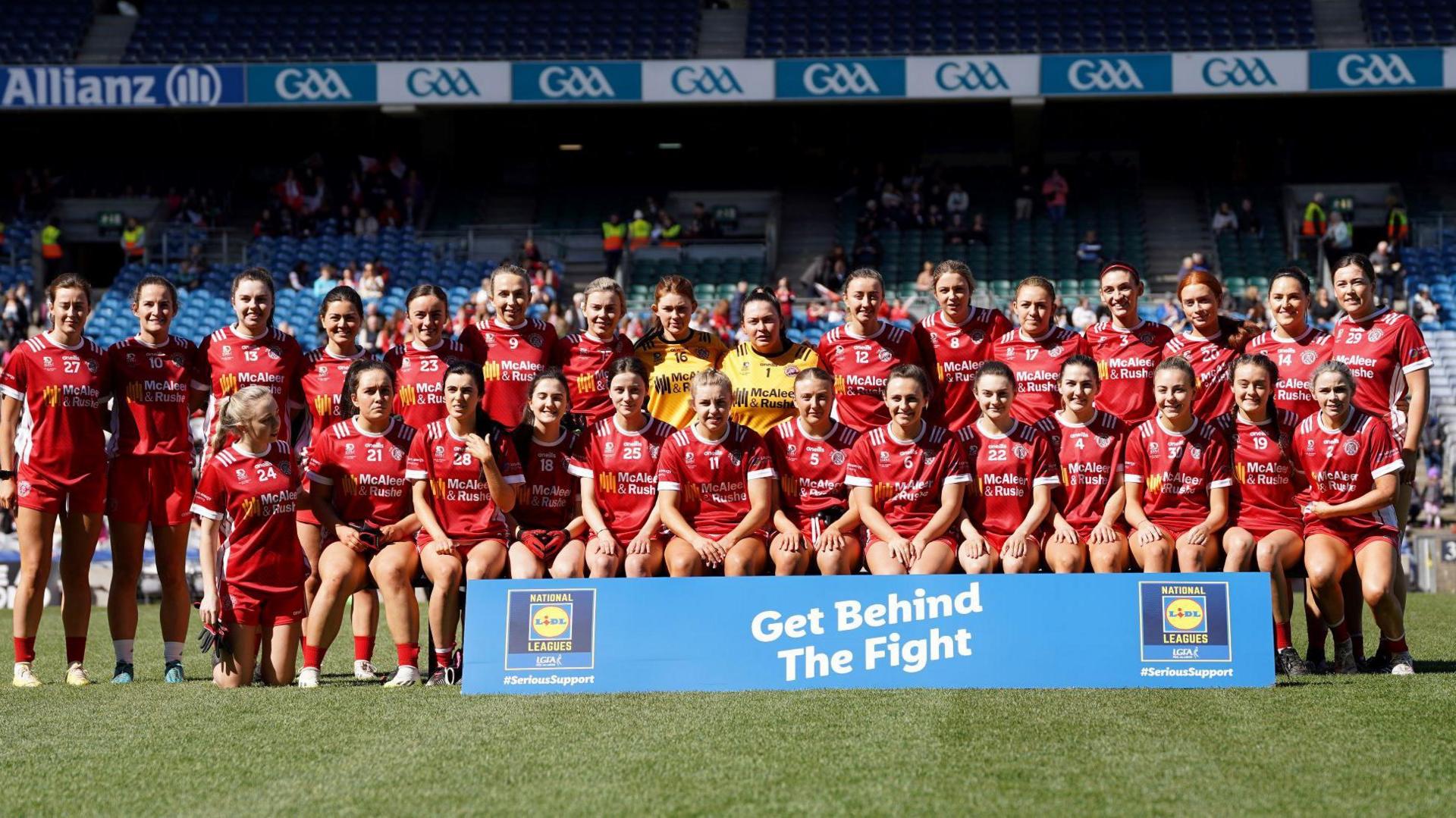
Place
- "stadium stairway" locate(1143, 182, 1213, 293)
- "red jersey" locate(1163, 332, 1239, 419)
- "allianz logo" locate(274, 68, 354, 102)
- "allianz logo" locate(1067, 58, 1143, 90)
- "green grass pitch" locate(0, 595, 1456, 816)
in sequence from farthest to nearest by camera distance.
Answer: "allianz logo" locate(274, 68, 354, 102) → "stadium stairway" locate(1143, 182, 1213, 293) → "allianz logo" locate(1067, 58, 1143, 90) → "red jersey" locate(1163, 332, 1239, 419) → "green grass pitch" locate(0, 595, 1456, 816)

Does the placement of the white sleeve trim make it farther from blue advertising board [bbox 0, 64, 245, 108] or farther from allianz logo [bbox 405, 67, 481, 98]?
blue advertising board [bbox 0, 64, 245, 108]

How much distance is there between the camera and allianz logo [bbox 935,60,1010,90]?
2366cm

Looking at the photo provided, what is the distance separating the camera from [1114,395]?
788 cm

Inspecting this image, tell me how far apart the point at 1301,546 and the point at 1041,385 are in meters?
1.41

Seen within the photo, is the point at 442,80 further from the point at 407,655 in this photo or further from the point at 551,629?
the point at 551,629

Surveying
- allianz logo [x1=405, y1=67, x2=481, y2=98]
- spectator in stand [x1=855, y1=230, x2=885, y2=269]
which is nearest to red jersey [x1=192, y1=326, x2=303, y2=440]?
spectator in stand [x1=855, y1=230, x2=885, y2=269]

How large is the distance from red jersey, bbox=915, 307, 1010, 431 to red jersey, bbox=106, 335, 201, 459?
11.4ft

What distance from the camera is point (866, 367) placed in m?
7.96

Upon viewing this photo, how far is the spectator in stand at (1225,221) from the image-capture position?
2356cm

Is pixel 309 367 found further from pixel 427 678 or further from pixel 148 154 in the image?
pixel 148 154

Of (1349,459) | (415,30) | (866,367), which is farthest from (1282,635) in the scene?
(415,30)

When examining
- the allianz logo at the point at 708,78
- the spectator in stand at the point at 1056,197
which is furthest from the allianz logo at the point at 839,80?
the spectator in stand at the point at 1056,197

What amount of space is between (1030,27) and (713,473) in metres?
19.6

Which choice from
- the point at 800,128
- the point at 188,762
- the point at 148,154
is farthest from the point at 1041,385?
the point at 148,154
